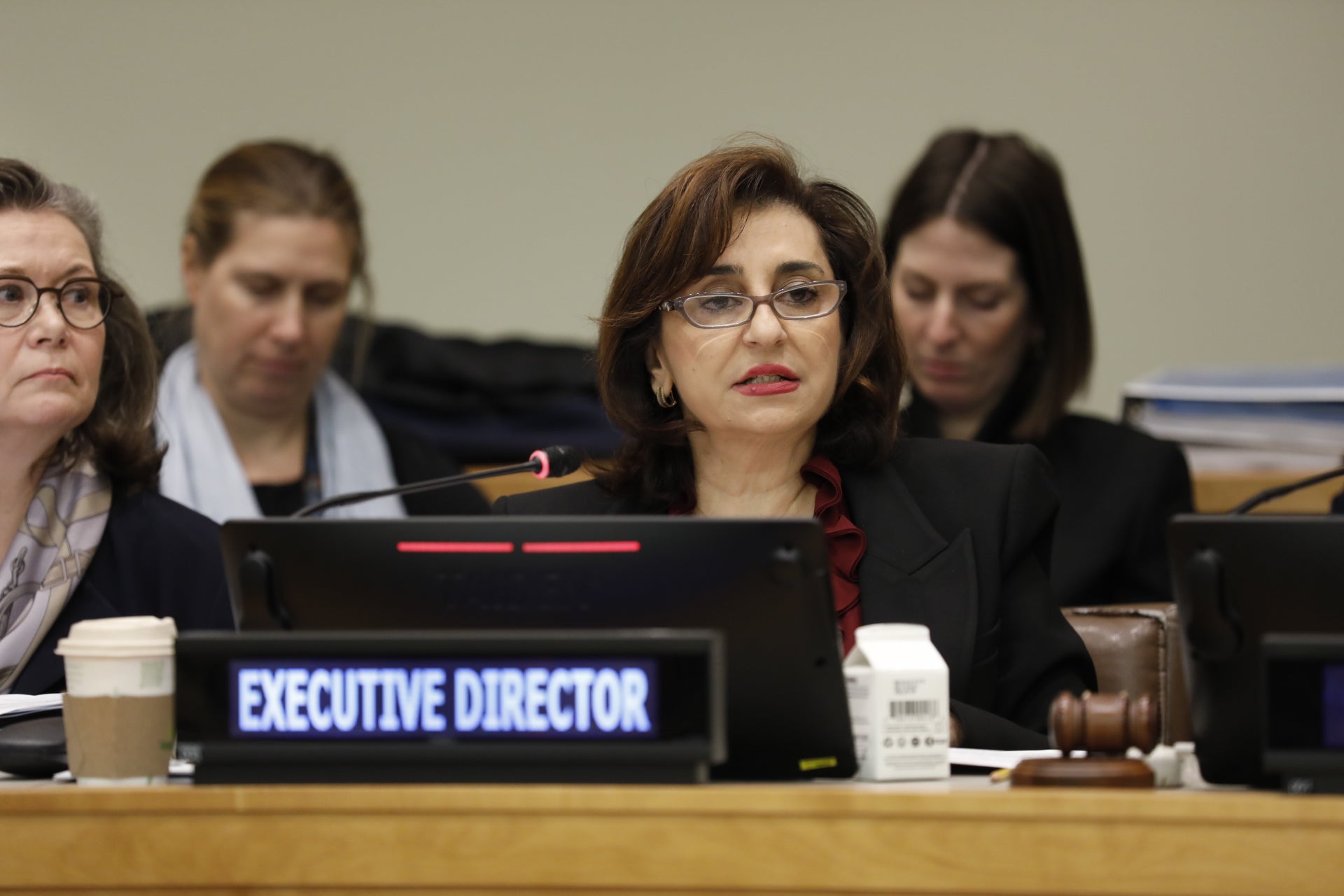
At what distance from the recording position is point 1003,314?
111 inches

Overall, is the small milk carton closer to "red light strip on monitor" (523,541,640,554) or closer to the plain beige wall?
"red light strip on monitor" (523,541,640,554)

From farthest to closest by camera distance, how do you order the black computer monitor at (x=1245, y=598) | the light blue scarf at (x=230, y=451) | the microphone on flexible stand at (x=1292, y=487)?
the light blue scarf at (x=230, y=451) < the microphone on flexible stand at (x=1292, y=487) < the black computer monitor at (x=1245, y=598)

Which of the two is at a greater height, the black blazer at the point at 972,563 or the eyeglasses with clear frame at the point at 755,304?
the eyeglasses with clear frame at the point at 755,304

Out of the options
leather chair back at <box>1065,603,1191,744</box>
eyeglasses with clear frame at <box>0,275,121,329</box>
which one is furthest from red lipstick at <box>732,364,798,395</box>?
eyeglasses with clear frame at <box>0,275,121,329</box>

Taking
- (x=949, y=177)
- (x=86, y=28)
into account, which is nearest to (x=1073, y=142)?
(x=949, y=177)

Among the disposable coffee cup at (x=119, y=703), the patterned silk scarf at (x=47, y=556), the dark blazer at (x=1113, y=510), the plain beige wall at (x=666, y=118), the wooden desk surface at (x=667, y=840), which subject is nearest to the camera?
the wooden desk surface at (x=667, y=840)

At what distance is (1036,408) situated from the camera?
2.78 metres

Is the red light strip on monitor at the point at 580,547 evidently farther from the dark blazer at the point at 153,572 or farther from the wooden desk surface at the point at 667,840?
the dark blazer at the point at 153,572

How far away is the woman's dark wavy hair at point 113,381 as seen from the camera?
2.24m

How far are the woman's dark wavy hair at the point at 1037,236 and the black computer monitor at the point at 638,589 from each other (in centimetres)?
158

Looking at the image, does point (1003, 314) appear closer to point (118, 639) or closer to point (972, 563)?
point (972, 563)

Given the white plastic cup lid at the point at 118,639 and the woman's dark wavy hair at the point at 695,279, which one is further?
the woman's dark wavy hair at the point at 695,279

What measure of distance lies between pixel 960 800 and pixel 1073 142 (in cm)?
280

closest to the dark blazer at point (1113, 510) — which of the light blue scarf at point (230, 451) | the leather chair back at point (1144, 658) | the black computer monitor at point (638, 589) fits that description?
the leather chair back at point (1144, 658)
